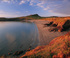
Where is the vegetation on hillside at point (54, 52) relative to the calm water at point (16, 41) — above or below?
above

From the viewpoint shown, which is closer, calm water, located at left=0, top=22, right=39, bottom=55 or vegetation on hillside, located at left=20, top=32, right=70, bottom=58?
vegetation on hillside, located at left=20, top=32, right=70, bottom=58

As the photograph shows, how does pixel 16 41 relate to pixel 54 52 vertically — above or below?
below

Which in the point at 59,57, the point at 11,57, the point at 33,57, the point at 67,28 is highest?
the point at 67,28

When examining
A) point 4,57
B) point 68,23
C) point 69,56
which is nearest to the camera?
point 69,56

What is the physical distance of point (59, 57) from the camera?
3.41 m

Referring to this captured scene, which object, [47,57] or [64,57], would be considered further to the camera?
[47,57]

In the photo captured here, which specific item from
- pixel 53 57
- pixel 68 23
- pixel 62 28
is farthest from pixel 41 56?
pixel 68 23

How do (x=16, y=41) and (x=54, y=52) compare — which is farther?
(x=16, y=41)

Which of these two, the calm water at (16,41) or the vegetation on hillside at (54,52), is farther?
the calm water at (16,41)

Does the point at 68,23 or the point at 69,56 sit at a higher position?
the point at 68,23

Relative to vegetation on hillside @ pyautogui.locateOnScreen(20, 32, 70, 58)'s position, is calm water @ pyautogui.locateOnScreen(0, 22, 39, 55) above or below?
below

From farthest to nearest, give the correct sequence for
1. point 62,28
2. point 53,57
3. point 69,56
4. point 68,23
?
point 68,23, point 62,28, point 53,57, point 69,56

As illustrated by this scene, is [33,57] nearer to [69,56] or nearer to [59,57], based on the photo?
[59,57]

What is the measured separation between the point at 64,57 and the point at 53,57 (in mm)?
720
